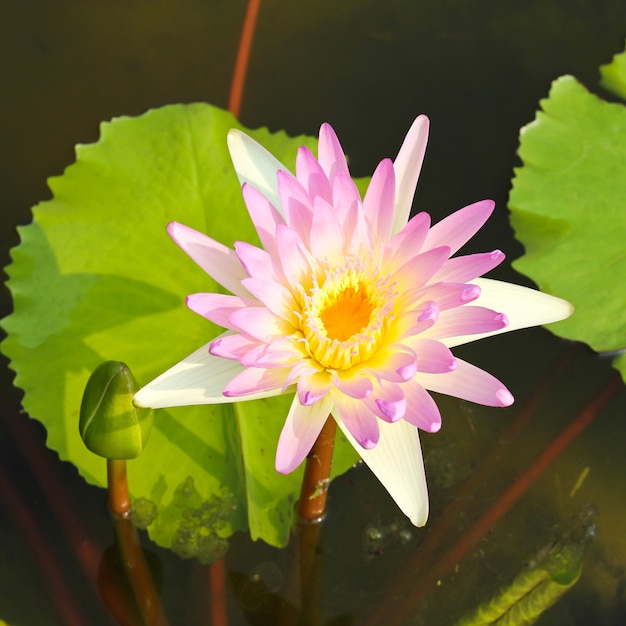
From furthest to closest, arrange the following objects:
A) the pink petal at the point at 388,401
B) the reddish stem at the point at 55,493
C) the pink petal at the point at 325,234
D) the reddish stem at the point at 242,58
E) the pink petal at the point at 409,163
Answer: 1. the reddish stem at the point at 242,58
2. the reddish stem at the point at 55,493
3. the pink petal at the point at 409,163
4. the pink petal at the point at 325,234
5. the pink petal at the point at 388,401

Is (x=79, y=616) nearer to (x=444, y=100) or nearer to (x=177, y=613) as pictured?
(x=177, y=613)

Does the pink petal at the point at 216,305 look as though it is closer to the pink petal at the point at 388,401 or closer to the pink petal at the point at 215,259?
the pink petal at the point at 215,259

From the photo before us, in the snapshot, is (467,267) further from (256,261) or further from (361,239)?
(256,261)

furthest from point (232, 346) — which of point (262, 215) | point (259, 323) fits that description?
point (262, 215)

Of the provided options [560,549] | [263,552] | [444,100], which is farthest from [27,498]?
[444,100]

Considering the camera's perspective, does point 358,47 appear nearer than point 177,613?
No

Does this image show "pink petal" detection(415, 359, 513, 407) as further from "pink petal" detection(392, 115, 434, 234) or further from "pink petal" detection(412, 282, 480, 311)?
"pink petal" detection(392, 115, 434, 234)

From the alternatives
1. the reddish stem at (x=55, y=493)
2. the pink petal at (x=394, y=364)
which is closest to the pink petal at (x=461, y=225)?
the pink petal at (x=394, y=364)
